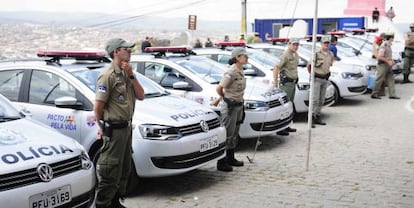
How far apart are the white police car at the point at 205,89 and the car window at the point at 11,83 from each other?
216 centimetres

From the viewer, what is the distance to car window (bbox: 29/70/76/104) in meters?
6.08

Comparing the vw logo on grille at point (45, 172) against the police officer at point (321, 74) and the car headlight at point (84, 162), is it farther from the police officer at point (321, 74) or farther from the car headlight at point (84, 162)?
the police officer at point (321, 74)

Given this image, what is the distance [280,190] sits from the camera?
5949mm

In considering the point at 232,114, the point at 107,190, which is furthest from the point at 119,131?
the point at 232,114

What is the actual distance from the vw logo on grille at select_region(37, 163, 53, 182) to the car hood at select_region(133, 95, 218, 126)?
1856 millimetres

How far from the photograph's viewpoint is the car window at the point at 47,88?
6082 millimetres

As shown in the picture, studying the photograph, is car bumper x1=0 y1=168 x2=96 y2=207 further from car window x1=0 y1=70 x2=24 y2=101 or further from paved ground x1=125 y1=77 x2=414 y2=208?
car window x1=0 y1=70 x2=24 y2=101

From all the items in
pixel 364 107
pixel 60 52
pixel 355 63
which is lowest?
pixel 364 107

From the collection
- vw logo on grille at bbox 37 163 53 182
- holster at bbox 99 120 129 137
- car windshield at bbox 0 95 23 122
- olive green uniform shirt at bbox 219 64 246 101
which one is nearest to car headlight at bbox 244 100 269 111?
olive green uniform shirt at bbox 219 64 246 101

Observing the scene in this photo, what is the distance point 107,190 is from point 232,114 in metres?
2.51

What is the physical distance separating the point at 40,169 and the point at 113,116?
1.08 metres

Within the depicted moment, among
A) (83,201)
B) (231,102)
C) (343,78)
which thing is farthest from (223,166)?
(343,78)

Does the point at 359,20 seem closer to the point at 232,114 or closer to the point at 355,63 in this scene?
the point at 355,63

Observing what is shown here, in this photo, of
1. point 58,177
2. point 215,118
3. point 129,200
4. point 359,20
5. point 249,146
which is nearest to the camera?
point 58,177
